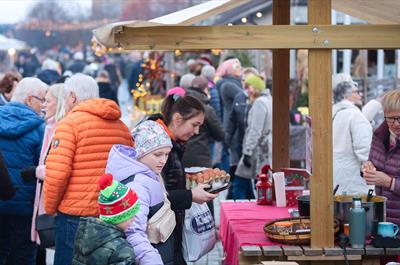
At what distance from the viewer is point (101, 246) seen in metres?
5.12

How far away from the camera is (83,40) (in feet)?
185

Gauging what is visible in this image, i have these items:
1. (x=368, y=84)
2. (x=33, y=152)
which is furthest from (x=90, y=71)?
(x=33, y=152)

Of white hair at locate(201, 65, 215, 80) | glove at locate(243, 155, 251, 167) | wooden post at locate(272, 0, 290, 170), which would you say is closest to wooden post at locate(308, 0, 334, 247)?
wooden post at locate(272, 0, 290, 170)

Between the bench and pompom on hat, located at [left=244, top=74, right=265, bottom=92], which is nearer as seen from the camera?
the bench

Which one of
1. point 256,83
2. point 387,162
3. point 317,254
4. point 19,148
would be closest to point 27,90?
point 19,148

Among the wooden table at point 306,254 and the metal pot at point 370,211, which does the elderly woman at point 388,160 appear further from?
the wooden table at point 306,254

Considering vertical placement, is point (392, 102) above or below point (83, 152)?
above

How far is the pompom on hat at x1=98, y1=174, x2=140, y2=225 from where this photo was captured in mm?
5160

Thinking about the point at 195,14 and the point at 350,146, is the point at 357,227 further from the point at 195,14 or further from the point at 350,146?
the point at 350,146

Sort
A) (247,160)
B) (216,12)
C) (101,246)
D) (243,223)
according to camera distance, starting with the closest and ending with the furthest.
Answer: (101,246)
(243,223)
(216,12)
(247,160)

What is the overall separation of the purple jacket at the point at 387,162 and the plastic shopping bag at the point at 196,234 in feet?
4.06

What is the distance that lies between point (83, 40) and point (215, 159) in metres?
42.7

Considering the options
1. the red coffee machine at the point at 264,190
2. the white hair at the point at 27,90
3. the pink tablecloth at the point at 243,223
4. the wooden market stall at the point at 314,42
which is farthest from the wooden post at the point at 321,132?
the white hair at the point at 27,90

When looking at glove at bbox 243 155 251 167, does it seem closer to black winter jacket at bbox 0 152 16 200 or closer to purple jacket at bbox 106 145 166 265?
black winter jacket at bbox 0 152 16 200
